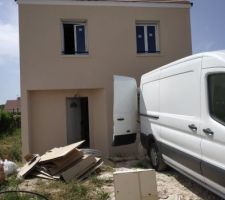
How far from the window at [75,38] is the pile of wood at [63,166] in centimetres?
555

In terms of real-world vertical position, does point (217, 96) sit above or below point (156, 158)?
above

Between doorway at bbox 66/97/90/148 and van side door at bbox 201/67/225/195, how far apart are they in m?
8.87

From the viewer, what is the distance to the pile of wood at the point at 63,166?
8594 millimetres

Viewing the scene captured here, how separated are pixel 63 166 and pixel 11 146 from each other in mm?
11397

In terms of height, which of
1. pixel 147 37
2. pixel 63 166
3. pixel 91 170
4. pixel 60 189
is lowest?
pixel 60 189

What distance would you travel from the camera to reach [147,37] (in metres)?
14.4

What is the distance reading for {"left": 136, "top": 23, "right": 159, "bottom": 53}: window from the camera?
1430 centimetres

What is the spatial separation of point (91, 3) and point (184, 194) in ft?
29.3

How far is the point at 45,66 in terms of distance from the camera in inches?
521

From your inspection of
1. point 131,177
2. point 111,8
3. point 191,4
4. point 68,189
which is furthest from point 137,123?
Result: point 191,4

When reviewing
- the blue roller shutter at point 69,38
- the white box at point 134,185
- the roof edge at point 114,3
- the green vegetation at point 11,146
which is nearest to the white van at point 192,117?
the white box at point 134,185

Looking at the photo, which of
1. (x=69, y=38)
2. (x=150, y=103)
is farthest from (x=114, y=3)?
(x=150, y=103)

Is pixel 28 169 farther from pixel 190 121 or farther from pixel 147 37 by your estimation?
pixel 147 37

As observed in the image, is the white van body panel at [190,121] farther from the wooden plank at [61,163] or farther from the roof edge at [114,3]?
the roof edge at [114,3]
